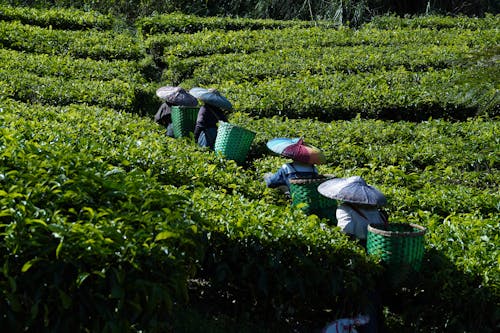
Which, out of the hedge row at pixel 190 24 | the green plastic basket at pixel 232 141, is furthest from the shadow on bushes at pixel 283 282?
the hedge row at pixel 190 24

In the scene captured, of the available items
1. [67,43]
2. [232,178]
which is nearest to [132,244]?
[232,178]

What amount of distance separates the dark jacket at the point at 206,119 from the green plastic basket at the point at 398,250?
12.2 ft

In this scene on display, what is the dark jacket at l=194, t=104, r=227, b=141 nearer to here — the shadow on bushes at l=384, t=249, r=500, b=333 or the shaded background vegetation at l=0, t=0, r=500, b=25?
the shadow on bushes at l=384, t=249, r=500, b=333

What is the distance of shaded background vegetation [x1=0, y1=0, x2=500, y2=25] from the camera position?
62.5 feet

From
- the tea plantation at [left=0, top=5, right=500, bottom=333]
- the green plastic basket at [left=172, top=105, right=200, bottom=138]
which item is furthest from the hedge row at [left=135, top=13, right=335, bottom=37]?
the green plastic basket at [left=172, top=105, right=200, bottom=138]

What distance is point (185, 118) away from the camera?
944 cm

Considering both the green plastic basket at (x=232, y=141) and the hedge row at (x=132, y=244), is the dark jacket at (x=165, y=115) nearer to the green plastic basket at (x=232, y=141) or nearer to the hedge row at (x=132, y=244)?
the green plastic basket at (x=232, y=141)

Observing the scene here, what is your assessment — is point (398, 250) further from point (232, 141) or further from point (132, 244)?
point (232, 141)

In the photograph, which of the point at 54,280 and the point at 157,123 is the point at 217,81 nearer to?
the point at 157,123

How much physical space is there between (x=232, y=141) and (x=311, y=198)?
2.03 metres

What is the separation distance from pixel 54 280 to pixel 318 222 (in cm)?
288

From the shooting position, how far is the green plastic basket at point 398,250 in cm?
571

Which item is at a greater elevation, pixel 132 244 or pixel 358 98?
pixel 132 244

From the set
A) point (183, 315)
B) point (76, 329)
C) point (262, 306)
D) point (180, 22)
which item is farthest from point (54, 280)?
point (180, 22)
